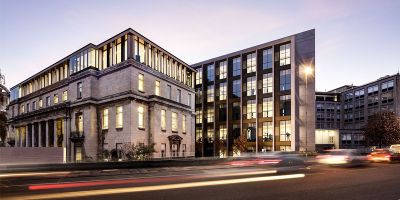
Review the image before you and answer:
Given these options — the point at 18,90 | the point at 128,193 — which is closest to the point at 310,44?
the point at 128,193

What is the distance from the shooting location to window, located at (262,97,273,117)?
205 feet

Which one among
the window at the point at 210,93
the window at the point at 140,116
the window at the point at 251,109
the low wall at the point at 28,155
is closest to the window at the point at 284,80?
the window at the point at 251,109

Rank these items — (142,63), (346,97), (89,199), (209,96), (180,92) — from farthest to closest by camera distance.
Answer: (346,97) < (209,96) < (180,92) < (142,63) < (89,199)

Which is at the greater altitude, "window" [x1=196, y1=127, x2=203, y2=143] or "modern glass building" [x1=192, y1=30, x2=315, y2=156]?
"modern glass building" [x1=192, y1=30, x2=315, y2=156]

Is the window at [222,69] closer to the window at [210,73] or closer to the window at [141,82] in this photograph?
the window at [210,73]

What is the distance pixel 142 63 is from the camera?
41.6 meters

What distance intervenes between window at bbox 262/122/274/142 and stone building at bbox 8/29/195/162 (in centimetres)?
1630

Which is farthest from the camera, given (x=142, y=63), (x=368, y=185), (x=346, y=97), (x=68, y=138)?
(x=346, y=97)

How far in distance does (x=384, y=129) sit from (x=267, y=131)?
30610 mm

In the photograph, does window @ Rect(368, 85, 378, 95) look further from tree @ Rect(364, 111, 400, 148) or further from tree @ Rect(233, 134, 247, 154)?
tree @ Rect(233, 134, 247, 154)

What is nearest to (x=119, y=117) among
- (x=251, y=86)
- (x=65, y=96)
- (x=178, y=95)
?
(x=178, y=95)

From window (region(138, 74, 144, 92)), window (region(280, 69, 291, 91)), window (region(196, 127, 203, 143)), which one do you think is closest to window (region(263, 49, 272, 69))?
window (region(280, 69, 291, 91))

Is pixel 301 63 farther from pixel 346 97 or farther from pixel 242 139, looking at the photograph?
pixel 346 97

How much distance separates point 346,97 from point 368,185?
106426 millimetres
